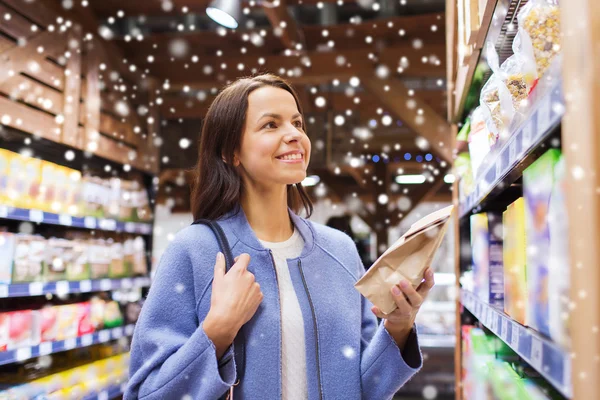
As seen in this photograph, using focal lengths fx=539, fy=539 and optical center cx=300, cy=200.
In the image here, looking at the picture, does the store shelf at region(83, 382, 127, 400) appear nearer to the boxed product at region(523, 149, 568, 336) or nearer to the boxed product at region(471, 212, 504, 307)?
the boxed product at region(471, 212, 504, 307)

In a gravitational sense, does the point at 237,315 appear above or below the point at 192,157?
below

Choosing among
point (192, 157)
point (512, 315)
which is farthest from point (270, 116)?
point (192, 157)

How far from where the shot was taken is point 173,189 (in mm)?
8891

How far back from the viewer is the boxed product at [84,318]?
3.37m

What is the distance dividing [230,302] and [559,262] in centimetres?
63

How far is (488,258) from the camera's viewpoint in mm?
1537

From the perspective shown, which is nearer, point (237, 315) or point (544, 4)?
point (544, 4)

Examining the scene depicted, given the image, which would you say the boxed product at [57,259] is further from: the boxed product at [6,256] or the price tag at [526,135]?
the price tag at [526,135]

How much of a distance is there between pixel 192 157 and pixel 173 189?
3825 millimetres

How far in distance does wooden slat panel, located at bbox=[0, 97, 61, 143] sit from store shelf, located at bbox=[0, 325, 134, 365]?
45.6 inches

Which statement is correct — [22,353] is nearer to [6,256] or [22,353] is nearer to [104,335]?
[6,256]

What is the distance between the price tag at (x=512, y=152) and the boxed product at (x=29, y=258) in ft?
8.49

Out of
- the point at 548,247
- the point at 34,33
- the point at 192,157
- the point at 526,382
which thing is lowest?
the point at 526,382

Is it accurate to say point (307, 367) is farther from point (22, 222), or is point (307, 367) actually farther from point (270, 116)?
point (22, 222)
